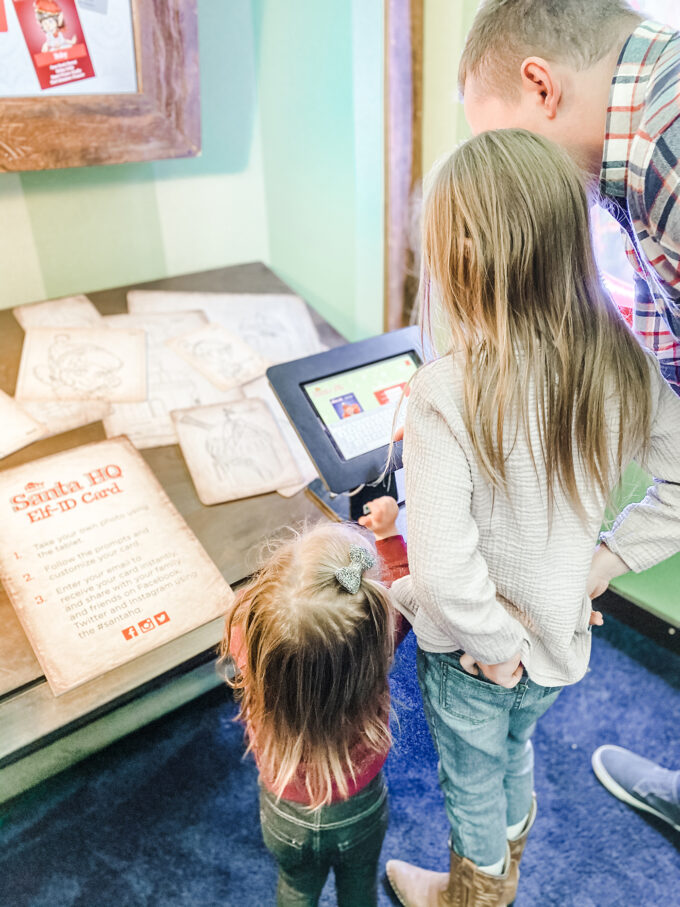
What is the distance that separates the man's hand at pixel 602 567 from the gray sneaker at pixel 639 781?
69 centimetres

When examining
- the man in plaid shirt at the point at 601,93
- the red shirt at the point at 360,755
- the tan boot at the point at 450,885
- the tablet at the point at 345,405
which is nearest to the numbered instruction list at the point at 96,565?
the red shirt at the point at 360,755

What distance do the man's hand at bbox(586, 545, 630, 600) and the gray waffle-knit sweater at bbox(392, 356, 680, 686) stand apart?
0.03ft

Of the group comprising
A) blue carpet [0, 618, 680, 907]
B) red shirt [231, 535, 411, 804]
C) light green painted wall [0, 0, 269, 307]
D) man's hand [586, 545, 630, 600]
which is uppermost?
light green painted wall [0, 0, 269, 307]

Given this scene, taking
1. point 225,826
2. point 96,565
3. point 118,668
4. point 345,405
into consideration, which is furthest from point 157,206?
point 225,826

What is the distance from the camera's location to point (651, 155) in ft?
2.47

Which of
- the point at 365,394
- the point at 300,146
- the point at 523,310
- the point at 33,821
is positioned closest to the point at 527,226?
the point at 523,310

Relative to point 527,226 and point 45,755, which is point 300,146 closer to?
point 527,226

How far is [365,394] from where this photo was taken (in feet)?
3.49

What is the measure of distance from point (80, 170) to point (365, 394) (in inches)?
32.5

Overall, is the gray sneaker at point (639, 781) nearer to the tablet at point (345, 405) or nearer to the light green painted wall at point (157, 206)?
the tablet at point (345, 405)

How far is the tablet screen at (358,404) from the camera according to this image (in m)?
1.01

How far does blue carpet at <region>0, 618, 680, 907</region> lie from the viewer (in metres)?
1.20

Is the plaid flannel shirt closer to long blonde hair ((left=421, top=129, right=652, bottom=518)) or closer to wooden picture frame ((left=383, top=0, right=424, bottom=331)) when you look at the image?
long blonde hair ((left=421, top=129, right=652, bottom=518))

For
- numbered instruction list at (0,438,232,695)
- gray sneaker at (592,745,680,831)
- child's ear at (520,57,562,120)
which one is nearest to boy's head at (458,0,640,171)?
child's ear at (520,57,562,120)
